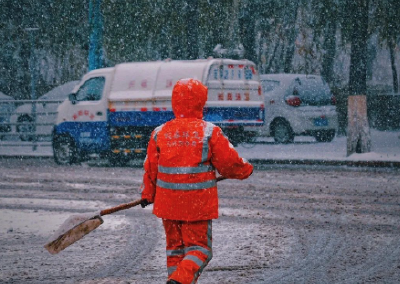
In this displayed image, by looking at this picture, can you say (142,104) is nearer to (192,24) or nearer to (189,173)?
(192,24)

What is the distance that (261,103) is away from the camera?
58.8ft

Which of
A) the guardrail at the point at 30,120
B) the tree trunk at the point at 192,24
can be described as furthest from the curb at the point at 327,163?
the tree trunk at the point at 192,24

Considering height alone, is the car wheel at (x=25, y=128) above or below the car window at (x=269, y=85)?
below

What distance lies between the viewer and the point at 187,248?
5250mm

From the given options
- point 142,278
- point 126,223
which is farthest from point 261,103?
point 142,278

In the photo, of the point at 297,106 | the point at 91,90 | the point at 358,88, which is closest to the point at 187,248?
the point at 91,90

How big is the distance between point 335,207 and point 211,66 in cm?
698

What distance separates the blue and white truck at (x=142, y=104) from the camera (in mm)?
17375

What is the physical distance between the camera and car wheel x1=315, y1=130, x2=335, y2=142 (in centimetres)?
2269

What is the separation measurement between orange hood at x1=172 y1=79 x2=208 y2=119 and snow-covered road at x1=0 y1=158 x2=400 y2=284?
1777 millimetres

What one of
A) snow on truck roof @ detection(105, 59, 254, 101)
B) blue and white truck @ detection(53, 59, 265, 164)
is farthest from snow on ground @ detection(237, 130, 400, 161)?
snow on truck roof @ detection(105, 59, 254, 101)

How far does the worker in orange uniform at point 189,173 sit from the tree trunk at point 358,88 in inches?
539

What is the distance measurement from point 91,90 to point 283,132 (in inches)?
245

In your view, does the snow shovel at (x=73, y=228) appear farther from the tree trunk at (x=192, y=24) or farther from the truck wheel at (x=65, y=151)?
the tree trunk at (x=192, y=24)
